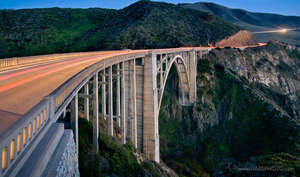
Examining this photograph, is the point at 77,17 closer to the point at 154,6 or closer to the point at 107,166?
the point at 154,6

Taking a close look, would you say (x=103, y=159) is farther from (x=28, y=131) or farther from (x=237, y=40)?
(x=237, y=40)

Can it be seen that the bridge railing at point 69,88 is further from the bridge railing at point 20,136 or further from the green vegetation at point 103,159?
the green vegetation at point 103,159

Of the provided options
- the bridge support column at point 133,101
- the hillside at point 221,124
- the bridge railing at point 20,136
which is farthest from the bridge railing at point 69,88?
the hillside at point 221,124

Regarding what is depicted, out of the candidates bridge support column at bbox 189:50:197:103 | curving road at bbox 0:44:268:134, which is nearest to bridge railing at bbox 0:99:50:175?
curving road at bbox 0:44:268:134

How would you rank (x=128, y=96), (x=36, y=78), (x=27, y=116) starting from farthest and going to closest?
(x=128, y=96) < (x=36, y=78) < (x=27, y=116)

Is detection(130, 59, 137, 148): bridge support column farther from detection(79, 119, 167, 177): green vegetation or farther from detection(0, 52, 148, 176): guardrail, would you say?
detection(0, 52, 148, 176): guardrail

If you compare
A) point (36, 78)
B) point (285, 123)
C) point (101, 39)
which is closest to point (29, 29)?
point (101, 39)
